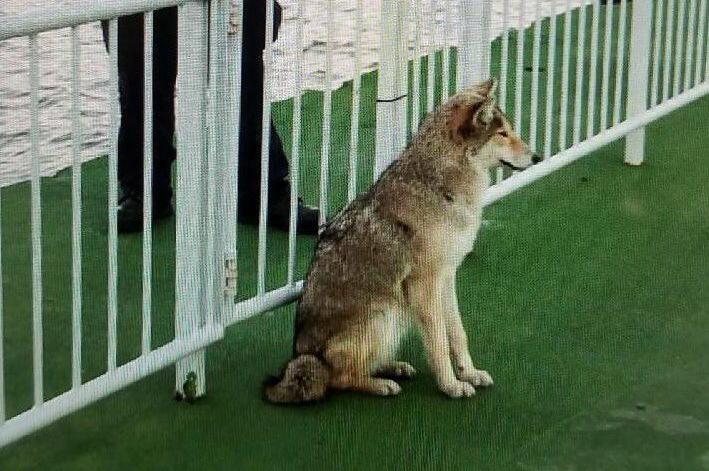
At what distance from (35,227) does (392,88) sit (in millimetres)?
1723

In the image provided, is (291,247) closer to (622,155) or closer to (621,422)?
(621,422)

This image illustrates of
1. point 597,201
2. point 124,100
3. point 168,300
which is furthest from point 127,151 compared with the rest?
point 597,201

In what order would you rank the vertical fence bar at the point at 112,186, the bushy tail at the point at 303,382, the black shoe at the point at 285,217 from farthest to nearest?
the black shoe at the point at 285,217
the bushy tail at the point at 303,382
the vertical fence bar at the point at 112,186

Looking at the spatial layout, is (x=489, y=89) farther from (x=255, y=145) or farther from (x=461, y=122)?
(x=255, y=145)

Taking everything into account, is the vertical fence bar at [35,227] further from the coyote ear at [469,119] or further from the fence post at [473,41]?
the fence post at [473,41]

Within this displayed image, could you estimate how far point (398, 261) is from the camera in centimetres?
398

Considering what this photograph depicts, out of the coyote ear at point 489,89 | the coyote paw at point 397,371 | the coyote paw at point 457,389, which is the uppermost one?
the coyote ear at point 489,89

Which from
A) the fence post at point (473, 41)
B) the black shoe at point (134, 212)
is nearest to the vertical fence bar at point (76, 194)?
the black shoe at point (134, 212)

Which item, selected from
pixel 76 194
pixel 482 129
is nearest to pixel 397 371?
pixel 482 129

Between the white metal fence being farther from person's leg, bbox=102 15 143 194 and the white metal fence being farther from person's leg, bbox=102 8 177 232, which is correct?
person's leg, bbox=102 15 143 194

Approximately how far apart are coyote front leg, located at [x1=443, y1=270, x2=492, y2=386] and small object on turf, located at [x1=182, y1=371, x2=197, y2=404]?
76 cm

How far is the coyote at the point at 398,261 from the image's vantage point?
3971 mm

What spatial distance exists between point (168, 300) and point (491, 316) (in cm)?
111

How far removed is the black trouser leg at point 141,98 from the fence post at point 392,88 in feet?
2.25
